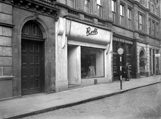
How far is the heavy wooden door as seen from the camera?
11.0 m

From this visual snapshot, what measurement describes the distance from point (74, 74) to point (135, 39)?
11843mm

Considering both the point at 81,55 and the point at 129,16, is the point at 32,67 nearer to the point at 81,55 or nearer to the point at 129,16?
the point at 81,55

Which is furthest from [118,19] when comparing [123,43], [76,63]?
[76,63]

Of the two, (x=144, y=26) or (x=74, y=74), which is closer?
(x=74, y=74)

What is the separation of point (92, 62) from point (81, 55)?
79.4 inches

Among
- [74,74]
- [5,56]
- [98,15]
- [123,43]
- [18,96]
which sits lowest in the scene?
[18,96]

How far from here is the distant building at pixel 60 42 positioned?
32.7 ft

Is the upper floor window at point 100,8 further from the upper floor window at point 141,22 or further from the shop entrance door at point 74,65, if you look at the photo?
the upper floor window at point 141,22

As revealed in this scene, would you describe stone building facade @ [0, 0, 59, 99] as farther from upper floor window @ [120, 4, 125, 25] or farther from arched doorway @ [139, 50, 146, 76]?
arched doorway @ [139, 50, 146, 76]

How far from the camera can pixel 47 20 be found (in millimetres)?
12047

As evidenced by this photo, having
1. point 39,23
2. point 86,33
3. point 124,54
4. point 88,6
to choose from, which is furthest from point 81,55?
point 124,54

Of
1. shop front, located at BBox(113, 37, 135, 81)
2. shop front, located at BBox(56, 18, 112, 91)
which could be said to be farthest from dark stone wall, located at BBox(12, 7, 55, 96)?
shop front, located at BBox(113, 37, 135, 81)

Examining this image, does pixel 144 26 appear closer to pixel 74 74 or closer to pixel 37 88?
pixel 74 74

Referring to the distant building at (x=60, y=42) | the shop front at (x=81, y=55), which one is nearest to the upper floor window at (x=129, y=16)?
the distant building at (x=60, y=42)
